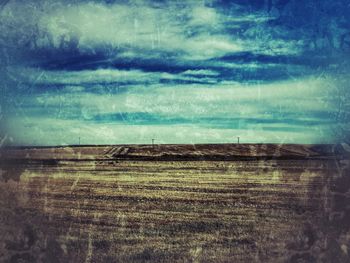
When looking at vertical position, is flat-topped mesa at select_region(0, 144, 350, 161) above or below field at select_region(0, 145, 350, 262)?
above

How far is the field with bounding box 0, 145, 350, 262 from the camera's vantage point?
393cm

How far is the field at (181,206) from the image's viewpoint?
12.9 feet

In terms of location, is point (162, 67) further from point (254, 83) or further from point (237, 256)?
point (237, 256)

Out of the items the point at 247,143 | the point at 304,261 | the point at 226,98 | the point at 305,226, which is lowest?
the point at 304,261

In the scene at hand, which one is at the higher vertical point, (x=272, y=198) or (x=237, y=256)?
(x=272, y=198)

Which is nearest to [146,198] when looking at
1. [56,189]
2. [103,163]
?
[103,163]

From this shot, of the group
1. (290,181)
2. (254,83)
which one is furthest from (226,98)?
(290,181)

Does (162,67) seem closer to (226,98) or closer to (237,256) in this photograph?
(226,98)

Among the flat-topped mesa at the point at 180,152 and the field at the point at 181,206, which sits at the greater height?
the flat-topped mesa at the point at 180,152

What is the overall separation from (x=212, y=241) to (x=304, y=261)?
0.68 metres

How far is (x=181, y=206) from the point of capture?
13.1ft

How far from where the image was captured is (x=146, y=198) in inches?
158

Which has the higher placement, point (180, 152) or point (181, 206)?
point (180, 152)

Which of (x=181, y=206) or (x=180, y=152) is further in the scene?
(x=180, y=152)
